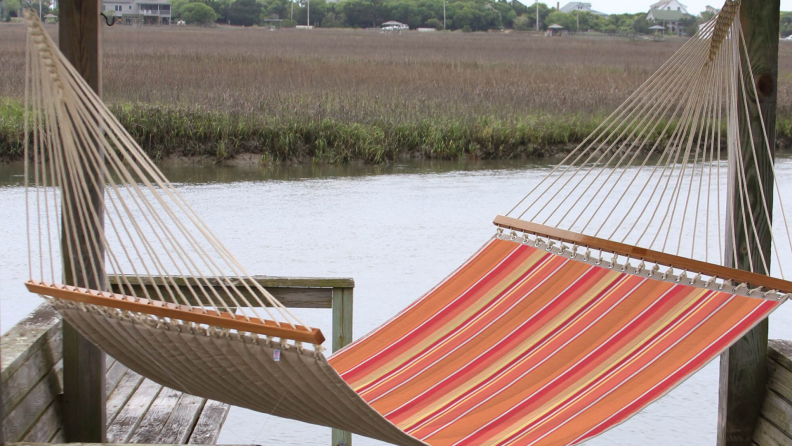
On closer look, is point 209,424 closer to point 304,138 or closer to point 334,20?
point 304,138

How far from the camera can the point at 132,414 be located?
246 centimetres

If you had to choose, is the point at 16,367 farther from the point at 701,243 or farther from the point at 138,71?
the point at 138,71

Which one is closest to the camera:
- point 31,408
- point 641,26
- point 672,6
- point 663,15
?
point 31,408

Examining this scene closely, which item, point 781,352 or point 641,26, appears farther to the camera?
point 641,26

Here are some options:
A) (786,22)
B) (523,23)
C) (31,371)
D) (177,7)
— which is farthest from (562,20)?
(31,371)

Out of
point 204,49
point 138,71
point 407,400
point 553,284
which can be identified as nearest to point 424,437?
point 407,400

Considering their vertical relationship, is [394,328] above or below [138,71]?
below

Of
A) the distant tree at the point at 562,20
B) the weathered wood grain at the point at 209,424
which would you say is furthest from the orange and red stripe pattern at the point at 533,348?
the distant tree at the point at 562,20

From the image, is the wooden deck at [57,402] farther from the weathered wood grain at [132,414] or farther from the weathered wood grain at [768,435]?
the weathered wood grain at [768,435]

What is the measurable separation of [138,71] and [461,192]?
20.7ft

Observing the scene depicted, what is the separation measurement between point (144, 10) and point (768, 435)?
1171 inches

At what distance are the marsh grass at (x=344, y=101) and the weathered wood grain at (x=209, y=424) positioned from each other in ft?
18.9

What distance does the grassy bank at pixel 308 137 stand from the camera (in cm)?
815

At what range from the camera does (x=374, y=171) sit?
8242 mm
